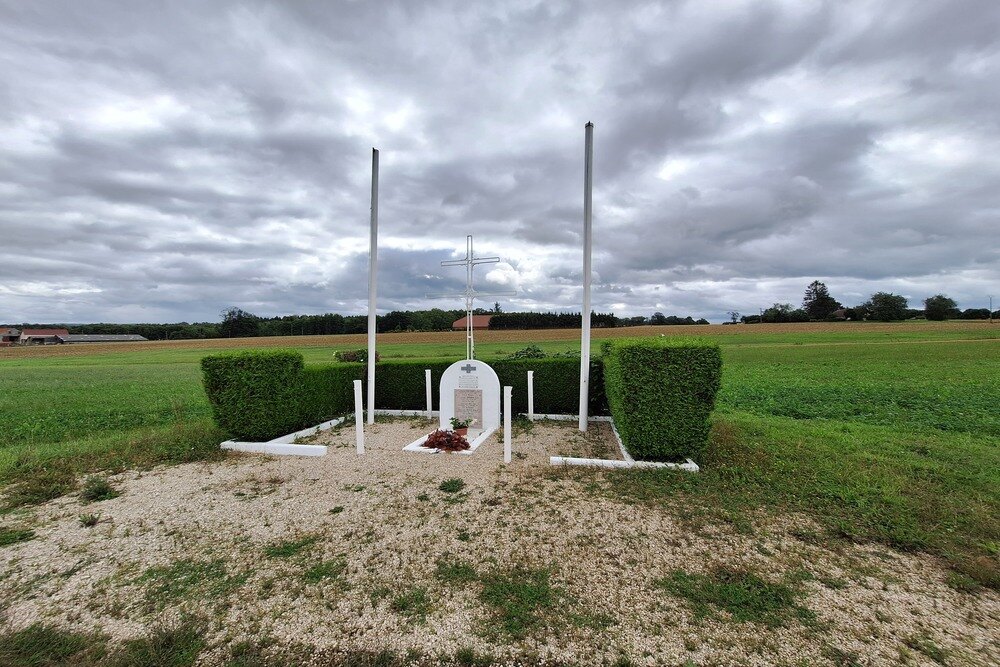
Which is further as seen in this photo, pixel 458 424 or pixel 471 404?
pixel 471 404

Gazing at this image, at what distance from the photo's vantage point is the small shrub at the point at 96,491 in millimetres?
5258

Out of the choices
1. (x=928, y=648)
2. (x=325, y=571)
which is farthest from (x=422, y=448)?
(x=928, y=648)

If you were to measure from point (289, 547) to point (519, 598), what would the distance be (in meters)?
2.22

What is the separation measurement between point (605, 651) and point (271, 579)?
2569mm

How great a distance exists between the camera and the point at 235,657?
255 centimetres

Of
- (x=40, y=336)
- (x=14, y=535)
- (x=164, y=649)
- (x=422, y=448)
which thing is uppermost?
(x=40, y=336)

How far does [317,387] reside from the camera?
958cm

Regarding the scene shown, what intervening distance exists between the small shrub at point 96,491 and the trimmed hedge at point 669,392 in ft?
22.5

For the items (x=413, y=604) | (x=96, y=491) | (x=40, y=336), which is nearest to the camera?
(x=413, y=604)

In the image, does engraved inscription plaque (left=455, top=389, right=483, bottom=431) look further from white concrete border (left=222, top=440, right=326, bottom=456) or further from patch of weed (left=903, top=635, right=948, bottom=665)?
patch of weed (left=903, top=635, right=948, bottom=665)

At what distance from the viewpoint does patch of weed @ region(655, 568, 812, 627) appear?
2.90 metres

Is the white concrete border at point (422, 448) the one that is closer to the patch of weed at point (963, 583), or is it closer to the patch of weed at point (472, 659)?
the patch of weed at point (963, 583)

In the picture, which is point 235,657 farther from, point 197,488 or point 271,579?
point 197,488

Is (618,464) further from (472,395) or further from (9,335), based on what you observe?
(9,335)
